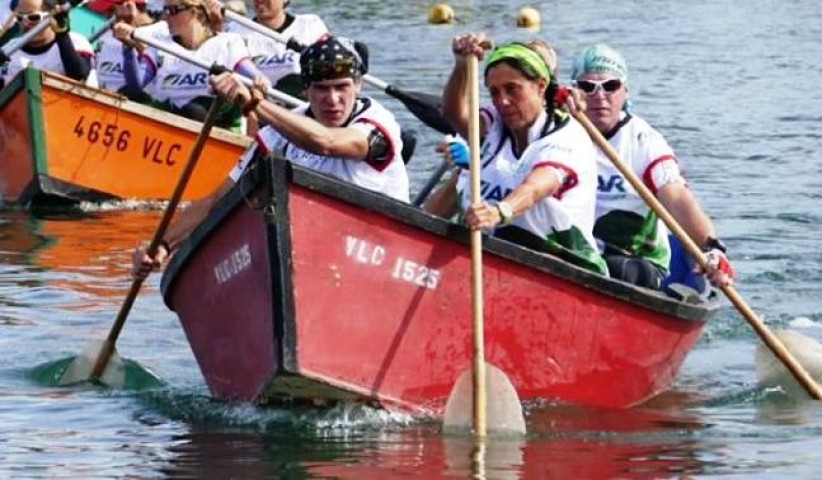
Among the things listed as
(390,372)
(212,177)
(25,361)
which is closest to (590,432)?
(390,372)

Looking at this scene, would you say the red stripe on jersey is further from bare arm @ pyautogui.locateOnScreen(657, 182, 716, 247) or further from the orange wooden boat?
the orange wooden boat

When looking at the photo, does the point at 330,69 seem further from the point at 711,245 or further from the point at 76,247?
the point at 76,247

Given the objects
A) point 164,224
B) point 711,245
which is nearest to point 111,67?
point 164,224

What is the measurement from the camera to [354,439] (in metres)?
10.8

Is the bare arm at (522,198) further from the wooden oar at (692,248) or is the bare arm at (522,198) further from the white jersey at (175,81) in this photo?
the white jersey at (175,81)

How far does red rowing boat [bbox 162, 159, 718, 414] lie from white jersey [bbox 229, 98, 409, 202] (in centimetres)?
61

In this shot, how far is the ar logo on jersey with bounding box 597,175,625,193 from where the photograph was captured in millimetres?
12789

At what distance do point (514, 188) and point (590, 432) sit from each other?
116cm

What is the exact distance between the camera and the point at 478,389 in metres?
10.7

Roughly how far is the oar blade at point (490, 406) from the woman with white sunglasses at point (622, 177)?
72.3 inches

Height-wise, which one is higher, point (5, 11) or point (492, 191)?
point (5, 11)

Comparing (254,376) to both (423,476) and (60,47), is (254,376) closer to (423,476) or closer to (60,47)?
(423,476)

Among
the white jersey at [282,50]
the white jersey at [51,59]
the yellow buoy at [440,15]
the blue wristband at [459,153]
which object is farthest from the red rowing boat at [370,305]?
the yellow buoy at [440,15]

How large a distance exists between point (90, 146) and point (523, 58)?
28.8 feet
